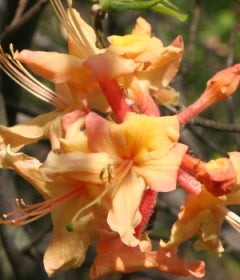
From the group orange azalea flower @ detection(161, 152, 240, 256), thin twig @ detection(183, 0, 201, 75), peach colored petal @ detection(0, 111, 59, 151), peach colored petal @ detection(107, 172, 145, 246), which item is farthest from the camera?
thin twig @ detection(183, 0, 201, 75)

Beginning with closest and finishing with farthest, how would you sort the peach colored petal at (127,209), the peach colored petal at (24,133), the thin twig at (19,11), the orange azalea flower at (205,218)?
the peach colored petal at (127,209), the orange azalea flower at (205,218), the peach colored petal at (24,133), the thin twig at (19,11)

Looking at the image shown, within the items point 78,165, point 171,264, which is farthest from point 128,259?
point 78,165

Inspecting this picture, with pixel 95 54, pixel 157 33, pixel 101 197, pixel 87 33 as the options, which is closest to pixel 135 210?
pixel 101 197

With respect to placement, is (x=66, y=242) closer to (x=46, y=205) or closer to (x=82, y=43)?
(x=46, y=205)

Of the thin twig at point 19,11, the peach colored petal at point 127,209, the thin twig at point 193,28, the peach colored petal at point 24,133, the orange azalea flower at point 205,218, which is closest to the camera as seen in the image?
the peach colored petal at point 127,209

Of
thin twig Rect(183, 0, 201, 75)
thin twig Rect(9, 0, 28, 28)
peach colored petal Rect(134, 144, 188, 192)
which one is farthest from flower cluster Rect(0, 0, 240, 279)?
thin twig Rect(183, 0, 201, 75)

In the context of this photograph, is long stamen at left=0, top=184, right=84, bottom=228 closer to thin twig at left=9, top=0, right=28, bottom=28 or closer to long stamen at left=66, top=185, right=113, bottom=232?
long stamen at left=66, top=185, right=113, bottom=232

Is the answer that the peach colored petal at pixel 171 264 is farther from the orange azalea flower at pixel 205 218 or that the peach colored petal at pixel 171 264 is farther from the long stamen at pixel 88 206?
the long stamen at pixel 88 206

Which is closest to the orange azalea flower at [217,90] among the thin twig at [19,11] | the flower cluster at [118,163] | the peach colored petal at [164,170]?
the flower cluster at [118,163]

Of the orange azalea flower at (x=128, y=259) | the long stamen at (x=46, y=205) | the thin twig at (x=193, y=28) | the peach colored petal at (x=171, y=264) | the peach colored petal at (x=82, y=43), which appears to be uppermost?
the peach colored petal at (x=82, y=43)
